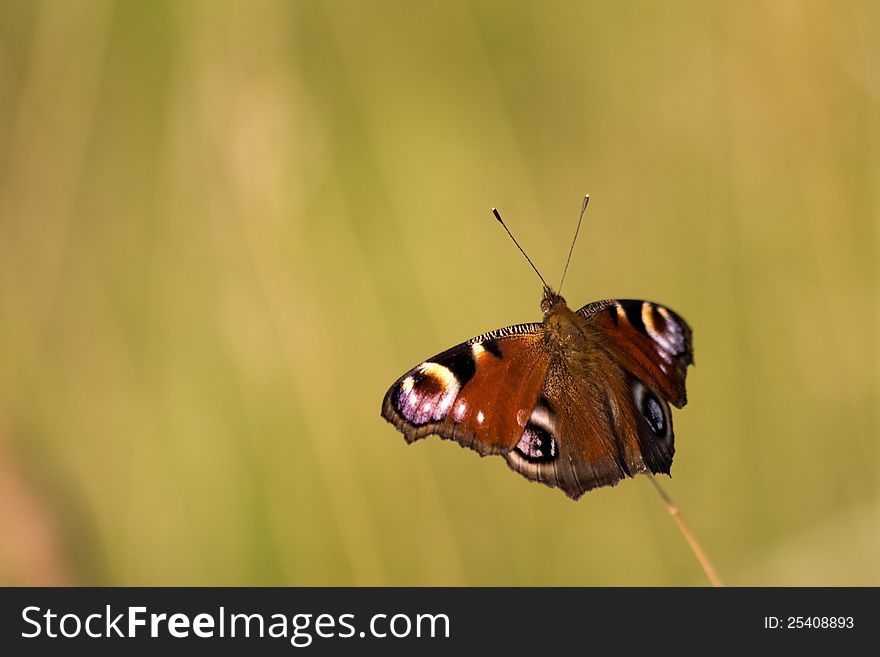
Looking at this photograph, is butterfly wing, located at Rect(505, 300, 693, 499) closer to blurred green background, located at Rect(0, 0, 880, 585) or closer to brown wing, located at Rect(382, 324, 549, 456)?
brown wing, located at Rect(382, 324, 549, 456)

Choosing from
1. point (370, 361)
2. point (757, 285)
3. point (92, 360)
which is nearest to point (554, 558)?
point (370, 361)

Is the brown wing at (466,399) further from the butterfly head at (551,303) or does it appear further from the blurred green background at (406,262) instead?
the blurred green background at (406,262)

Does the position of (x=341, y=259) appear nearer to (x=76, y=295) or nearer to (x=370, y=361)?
(x=370, y=361)

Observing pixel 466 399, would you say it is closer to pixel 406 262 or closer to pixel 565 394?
pixel 565 394

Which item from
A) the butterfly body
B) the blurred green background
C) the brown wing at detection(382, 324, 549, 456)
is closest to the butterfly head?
the butterfly body

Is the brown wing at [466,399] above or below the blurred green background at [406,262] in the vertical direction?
Answer: below

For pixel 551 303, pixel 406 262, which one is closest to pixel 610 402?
pixel 551 303

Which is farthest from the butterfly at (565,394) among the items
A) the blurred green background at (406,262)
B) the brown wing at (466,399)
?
the blurred green background at (406,262)
